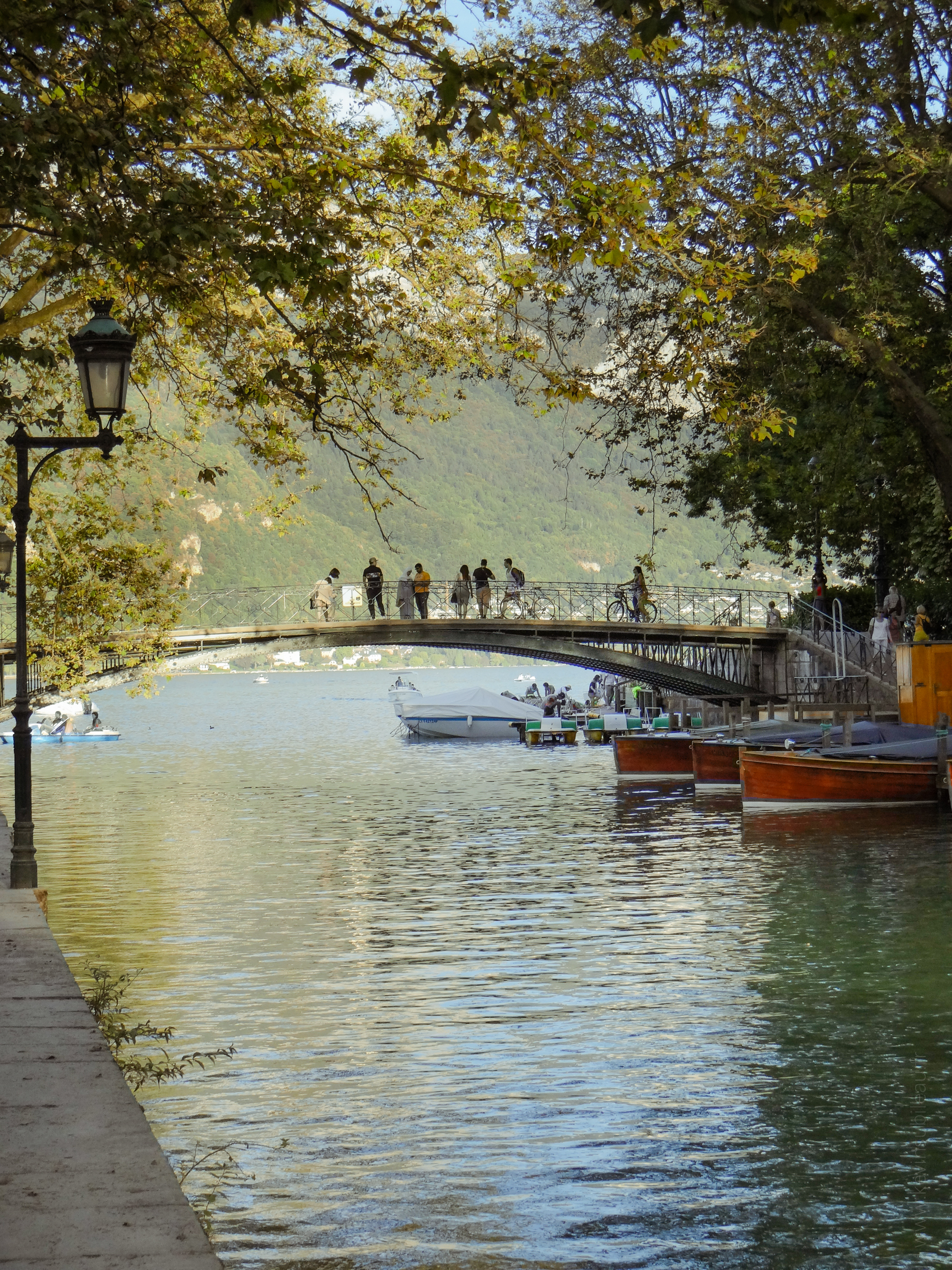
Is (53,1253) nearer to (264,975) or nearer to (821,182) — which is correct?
(264,975)

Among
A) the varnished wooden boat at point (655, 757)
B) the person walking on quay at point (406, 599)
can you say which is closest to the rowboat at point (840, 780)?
the varnished wooden boat at point (655, 757)

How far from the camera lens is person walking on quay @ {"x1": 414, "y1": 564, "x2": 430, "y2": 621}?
170 ft

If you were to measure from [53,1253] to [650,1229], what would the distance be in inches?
153

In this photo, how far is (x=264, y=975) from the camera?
1573 centimetres

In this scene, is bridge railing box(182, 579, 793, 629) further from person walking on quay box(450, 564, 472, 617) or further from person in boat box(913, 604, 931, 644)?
person in boat box(913, 604, 931, 644)

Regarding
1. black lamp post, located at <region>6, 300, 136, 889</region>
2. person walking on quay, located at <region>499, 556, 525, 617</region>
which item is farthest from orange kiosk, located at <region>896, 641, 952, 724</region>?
black lamp post, located at <region>6, 300, 136, 889</region>

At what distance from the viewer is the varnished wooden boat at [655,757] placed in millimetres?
42781

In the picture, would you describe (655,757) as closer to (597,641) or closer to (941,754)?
(941,754)

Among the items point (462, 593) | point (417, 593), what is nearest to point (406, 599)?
point (417, 593)

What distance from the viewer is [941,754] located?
31.5 meters

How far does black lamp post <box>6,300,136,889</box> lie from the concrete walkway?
5010 mm

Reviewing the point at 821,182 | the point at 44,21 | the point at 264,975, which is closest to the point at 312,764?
the point at 821,182

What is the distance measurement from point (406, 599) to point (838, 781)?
23864 millimetres

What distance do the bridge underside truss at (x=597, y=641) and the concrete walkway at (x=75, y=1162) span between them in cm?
4268
